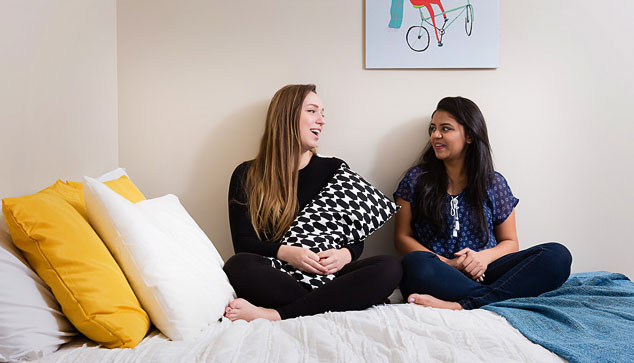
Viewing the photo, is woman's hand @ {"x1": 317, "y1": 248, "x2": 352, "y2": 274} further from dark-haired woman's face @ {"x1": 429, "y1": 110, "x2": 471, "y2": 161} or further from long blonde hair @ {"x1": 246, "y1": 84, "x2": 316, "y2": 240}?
dark-haired woman's face @ {"x1": 429, "y1": 110, "x2": 471, "y2": 161}

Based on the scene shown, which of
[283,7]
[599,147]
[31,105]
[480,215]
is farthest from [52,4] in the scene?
[599,147]

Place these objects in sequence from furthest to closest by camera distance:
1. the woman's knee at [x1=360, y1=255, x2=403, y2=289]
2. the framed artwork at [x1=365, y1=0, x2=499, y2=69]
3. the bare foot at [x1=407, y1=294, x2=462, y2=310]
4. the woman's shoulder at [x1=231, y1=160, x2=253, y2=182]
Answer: the framed artwork at [x1=365, y1=0, x2=499, y2=69] → the woman's shoulder at [x1=231, y1=160, x2=253, y2=182] → the bare foot at [x1=407, y1=294, x2=462, y2=310] → the woman's knee at [x1=360, y1=255, x2=403, y2=289]

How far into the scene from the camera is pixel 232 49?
209 cm

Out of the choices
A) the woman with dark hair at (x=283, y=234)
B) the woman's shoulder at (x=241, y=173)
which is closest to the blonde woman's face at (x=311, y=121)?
the woman with dark hair at (x=283, y=234)

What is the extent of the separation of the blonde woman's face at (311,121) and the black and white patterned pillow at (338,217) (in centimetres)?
22

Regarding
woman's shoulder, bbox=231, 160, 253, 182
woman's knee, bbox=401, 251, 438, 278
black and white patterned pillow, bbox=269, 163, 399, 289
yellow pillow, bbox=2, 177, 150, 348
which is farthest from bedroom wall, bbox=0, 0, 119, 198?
woman's knee, bbox=401, 251, 438, 278

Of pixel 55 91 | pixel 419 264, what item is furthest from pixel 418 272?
pixel 55 91

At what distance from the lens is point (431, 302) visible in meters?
1.55

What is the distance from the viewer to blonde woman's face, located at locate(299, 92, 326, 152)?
1929 mm

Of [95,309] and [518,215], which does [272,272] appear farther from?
[518,215]

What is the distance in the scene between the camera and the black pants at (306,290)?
1.39 m

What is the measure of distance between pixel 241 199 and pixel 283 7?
0.96 meters

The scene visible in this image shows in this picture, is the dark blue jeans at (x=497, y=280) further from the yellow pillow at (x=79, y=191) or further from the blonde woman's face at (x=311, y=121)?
the yellow pillow at (x=79, y=191)

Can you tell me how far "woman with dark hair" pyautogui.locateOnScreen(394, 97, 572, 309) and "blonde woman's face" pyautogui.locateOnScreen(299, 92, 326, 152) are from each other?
455mm
